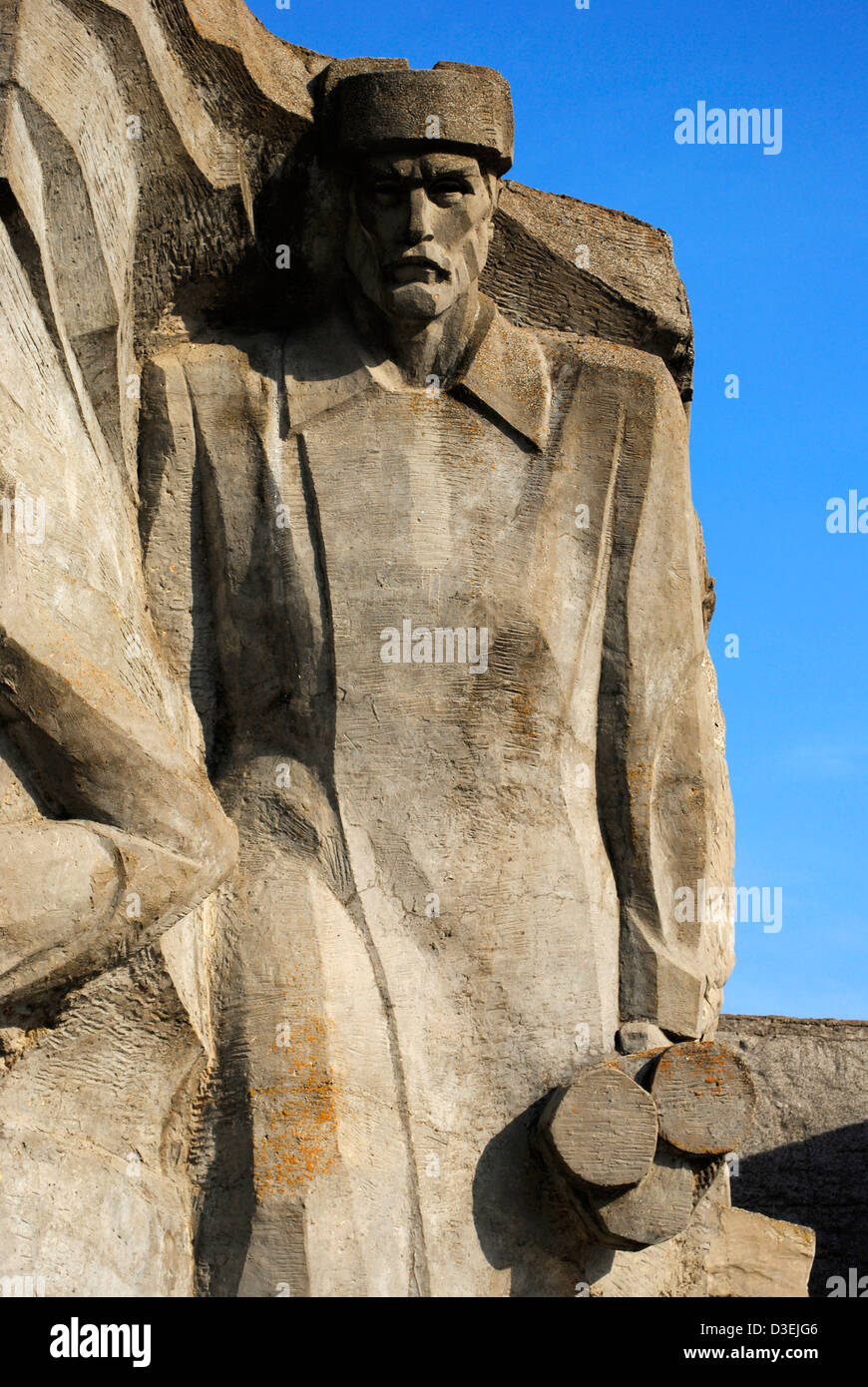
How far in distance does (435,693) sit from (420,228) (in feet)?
4.09

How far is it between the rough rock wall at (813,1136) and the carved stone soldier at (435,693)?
3.22 meters

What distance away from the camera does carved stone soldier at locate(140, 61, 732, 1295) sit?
5629 mm

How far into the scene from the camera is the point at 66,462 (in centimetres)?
551

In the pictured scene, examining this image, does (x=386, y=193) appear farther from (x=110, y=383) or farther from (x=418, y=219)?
(x=110, y=383)

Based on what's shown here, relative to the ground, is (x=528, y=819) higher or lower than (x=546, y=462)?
lower

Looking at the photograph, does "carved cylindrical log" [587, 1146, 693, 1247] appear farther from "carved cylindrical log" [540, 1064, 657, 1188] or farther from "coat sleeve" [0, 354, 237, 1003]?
"coat sleeve" [0, 354, 237, 1003]

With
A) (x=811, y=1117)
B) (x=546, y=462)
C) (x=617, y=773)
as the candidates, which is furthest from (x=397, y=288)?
(x=811, y=1117)

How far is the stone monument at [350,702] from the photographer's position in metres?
5.27

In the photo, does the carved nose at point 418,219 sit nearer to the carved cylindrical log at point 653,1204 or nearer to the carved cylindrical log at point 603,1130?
the carved cylindrical log at point 603,1130

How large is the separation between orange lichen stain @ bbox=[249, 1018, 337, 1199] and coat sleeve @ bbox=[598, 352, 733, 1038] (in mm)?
1028

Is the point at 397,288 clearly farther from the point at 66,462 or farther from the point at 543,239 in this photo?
the point at 66,462

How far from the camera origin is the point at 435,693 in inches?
232
